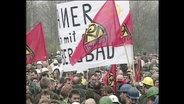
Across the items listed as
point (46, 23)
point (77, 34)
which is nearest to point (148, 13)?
point (46, 23)

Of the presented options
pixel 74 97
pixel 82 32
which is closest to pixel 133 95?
pixel 74 97

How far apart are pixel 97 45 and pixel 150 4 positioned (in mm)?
12933

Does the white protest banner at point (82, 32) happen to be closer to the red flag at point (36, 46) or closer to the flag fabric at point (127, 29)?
the flag fabric at point (127, 29)

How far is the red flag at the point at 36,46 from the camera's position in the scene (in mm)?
4977

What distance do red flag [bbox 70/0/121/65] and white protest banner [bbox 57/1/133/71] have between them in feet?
0.18

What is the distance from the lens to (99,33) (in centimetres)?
429

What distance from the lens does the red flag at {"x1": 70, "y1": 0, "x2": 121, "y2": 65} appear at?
4.27 meters

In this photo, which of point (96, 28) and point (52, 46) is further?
point (52, 46)

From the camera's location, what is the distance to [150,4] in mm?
16953

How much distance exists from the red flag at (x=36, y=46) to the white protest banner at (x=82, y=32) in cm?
36

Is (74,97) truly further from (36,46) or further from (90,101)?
(36,46)

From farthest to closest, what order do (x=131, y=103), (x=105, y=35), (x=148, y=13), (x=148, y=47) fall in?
(x=148, y=13), (x=148, y=47), (x=105, y=35), (x=131, y=103)

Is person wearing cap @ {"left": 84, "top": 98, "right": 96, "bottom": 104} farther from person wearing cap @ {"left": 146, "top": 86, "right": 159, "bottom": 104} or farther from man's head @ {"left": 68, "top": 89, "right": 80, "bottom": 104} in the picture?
Answer: person wearing cap @ {"left": 146, "top": 86, "right": 159, "bottom": 104}
